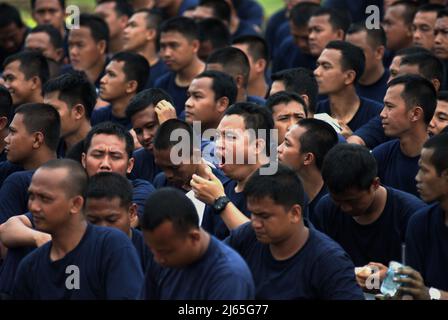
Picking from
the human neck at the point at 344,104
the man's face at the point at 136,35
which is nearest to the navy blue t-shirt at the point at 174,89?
the man's face at the point at 136,35

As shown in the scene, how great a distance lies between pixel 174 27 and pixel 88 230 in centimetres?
511

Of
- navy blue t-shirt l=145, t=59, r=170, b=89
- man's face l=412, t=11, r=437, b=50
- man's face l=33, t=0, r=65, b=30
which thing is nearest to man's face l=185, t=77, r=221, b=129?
navy blue t-shirt l=145, t=59, r=170, b=89

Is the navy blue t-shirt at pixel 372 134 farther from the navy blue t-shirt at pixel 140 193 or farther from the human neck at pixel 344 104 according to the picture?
the navy blue t-shirt at pixel 140 193

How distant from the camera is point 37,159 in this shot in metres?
7.73

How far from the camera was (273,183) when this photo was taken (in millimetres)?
5750

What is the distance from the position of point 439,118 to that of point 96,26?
467 cm

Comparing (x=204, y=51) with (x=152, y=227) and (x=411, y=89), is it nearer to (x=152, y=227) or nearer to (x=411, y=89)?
(x=411, y=89)

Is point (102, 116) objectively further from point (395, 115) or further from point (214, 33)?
point (395, 115)

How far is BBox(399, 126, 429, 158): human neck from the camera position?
7.79m

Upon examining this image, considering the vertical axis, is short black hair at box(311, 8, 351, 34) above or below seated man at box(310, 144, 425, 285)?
above

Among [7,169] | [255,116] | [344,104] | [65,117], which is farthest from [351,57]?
[7,169]

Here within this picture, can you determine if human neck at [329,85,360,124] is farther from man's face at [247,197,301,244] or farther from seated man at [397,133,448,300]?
man's face at [247,197,301,244]

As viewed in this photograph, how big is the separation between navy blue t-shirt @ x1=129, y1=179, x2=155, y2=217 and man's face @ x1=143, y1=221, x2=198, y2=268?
1590 millimetres

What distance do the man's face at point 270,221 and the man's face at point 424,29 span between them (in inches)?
203
